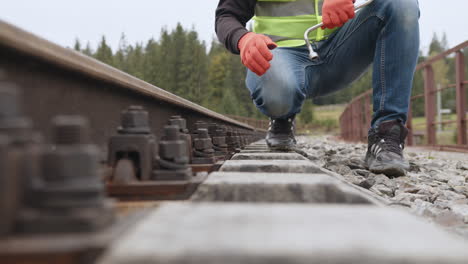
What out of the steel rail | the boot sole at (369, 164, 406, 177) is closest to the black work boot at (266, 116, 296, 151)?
the boot sole at (369, 164, 406, 177)

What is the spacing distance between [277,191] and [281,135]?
292 centimetres

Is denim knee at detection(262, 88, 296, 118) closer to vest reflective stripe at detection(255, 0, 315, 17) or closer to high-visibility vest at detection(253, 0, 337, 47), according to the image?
high-visibility vest at detection(253, 0, 337, 47)

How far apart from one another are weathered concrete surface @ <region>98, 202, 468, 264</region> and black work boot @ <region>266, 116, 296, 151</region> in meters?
3.17

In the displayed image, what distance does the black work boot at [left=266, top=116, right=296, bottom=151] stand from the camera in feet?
12.9

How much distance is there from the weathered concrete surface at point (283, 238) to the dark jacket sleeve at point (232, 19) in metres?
2.46

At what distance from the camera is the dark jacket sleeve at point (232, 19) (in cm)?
314

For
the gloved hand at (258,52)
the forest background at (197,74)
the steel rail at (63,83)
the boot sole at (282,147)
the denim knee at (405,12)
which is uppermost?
the forest background at (197,74)

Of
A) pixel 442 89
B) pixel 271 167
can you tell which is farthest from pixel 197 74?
pixel 271 167

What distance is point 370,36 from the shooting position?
3352mm

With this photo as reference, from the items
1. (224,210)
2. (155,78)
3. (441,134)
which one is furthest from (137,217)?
(155,78)

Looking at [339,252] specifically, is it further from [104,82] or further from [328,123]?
[328,123]

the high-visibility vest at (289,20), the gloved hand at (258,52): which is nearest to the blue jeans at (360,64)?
the high-visibility vest at (289,20)

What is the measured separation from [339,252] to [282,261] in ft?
0.27

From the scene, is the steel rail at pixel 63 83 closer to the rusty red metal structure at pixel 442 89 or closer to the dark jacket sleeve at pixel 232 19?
the dark jacket sleeve at pixel 232 19
